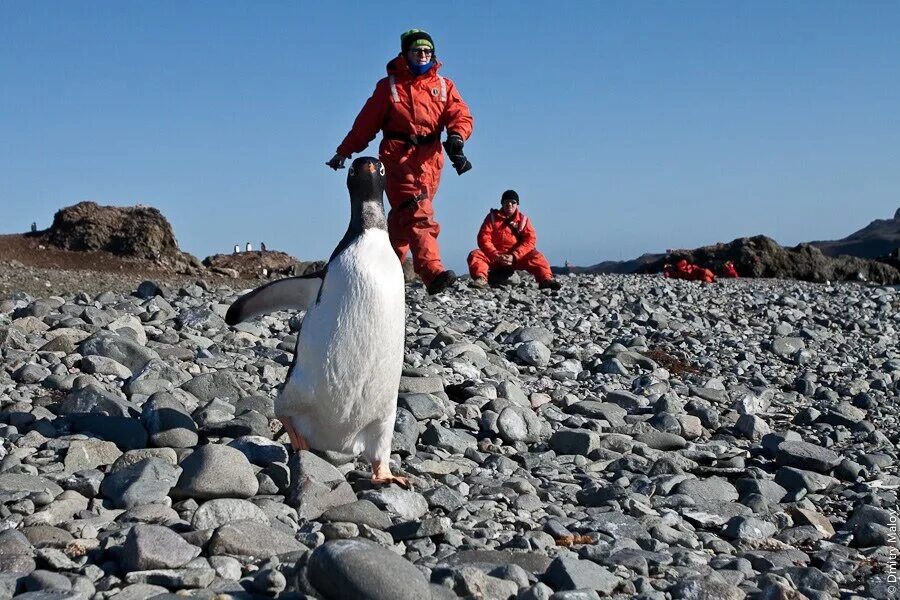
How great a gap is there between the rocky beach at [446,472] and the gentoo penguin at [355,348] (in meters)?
0.18

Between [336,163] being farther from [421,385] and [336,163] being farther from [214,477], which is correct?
[214,477]

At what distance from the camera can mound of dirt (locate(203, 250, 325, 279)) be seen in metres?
13.7

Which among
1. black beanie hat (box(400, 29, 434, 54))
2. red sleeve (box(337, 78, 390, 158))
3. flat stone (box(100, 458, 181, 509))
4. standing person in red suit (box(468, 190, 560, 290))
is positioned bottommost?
flat stone (box(100, 458, 181, 509))

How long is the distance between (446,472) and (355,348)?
2.58 feet

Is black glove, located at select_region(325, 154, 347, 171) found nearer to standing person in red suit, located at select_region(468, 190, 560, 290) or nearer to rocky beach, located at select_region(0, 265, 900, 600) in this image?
Answer: rocky beach, located at select_region(0, 265, 900, 600)

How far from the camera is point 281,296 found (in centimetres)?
436

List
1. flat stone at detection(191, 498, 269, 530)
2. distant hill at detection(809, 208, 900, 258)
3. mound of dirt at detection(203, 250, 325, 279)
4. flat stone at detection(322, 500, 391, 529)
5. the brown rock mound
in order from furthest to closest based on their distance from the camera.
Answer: distant hill at detection(809, 208, 900, 258) < the brown rock mound < mound of dirt at detection(203, 250, 325, 279) < flat stone at detection(322, 500, 391, 529) < flat stone at detection(191, 498, 269, 530)

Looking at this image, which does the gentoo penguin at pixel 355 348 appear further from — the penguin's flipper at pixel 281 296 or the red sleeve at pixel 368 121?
the red sleeve at pixel 368 121

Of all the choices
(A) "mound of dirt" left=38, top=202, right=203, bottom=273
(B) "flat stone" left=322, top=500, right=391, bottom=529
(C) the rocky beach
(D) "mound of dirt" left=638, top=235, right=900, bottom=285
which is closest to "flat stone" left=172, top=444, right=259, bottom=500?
(C) the rocky beach

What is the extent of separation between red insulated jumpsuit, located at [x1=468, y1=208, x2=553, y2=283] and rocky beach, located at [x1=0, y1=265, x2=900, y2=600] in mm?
3304

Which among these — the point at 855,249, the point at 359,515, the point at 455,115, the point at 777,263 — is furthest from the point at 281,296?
the point at 855,249

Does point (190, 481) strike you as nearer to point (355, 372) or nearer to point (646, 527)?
point (355, 372)

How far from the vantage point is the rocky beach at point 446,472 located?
9.15 ft

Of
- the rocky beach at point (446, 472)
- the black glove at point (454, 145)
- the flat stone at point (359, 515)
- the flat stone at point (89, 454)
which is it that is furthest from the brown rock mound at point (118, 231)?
the flat stone at point (359, 515)
